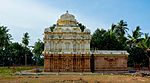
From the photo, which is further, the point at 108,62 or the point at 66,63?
the point at 108,62

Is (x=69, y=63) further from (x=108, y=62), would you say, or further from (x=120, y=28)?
(x=120, y=28)

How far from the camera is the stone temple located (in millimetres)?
49969

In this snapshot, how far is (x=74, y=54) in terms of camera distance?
165 ft

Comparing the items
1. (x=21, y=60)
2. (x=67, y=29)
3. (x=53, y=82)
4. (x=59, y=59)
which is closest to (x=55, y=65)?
(x=59, y=59)

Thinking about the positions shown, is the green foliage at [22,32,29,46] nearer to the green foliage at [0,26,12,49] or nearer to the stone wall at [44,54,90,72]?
the green foliage at [0,26,12,49]

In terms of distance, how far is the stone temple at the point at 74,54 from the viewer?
50.0 meters

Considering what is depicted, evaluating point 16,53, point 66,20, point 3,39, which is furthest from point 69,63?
point 16,53

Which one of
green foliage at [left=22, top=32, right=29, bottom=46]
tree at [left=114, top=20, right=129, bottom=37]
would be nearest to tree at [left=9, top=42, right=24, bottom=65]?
green foliage at [left=22, top=32, right=29, bottom=46]

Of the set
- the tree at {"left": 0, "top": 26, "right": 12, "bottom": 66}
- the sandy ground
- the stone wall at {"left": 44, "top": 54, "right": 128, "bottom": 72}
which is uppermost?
the tree at {"left": 0, "top": 26, "right": 12, "bottom": 66}

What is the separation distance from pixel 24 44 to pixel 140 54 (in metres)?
34.6

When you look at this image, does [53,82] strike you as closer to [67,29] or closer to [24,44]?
[67,29]

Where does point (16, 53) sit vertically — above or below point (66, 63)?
above

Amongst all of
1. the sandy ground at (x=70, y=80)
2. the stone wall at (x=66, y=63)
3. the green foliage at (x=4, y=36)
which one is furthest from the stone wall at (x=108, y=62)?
the green foliage at (x=4, y=36)

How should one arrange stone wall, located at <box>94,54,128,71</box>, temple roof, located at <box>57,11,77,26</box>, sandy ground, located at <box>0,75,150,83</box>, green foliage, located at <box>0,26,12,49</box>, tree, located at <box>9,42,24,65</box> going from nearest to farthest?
sandy ground, located at <box>0,75,150,83</box> → stone wall, located at <box>94,54,128,71</box> → temple roof, located at <box>57,11,77,26</box> → green foliage, located at <box>0,26,12,49</box> → tree, located at <box>9,42,24,65</box>
